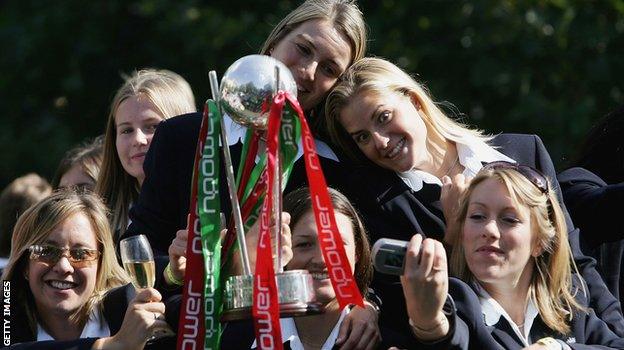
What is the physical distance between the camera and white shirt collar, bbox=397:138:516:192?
4.81 meters

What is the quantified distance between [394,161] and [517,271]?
535mm

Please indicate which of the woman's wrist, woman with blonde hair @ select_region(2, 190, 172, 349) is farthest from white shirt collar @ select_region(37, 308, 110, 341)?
the woman's wrist

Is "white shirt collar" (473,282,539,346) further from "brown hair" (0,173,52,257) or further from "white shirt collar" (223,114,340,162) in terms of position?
"brown hair" (0,173,52,257)

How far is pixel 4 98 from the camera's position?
39.6 ft

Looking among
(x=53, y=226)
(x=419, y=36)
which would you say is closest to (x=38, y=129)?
(x=419, y=36)

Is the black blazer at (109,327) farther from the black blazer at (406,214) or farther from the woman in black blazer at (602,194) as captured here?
the woman in black blazer at (602,194)

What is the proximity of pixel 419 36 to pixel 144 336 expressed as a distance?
22.2 ft

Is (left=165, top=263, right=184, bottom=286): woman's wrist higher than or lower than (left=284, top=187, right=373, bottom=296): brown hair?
lower

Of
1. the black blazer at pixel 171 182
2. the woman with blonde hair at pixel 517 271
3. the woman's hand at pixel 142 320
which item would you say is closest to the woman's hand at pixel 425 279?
the woman with blonde hair at pixel 517 271

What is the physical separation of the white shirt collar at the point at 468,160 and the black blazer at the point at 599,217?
32 cm

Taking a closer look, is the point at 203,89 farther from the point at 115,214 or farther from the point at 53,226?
the point at 53,226

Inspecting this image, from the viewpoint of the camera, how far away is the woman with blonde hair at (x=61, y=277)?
15.7 ft

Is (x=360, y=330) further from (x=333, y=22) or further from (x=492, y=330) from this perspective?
(x=333, y=22)

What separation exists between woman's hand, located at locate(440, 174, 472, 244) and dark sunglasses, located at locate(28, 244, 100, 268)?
111cm
